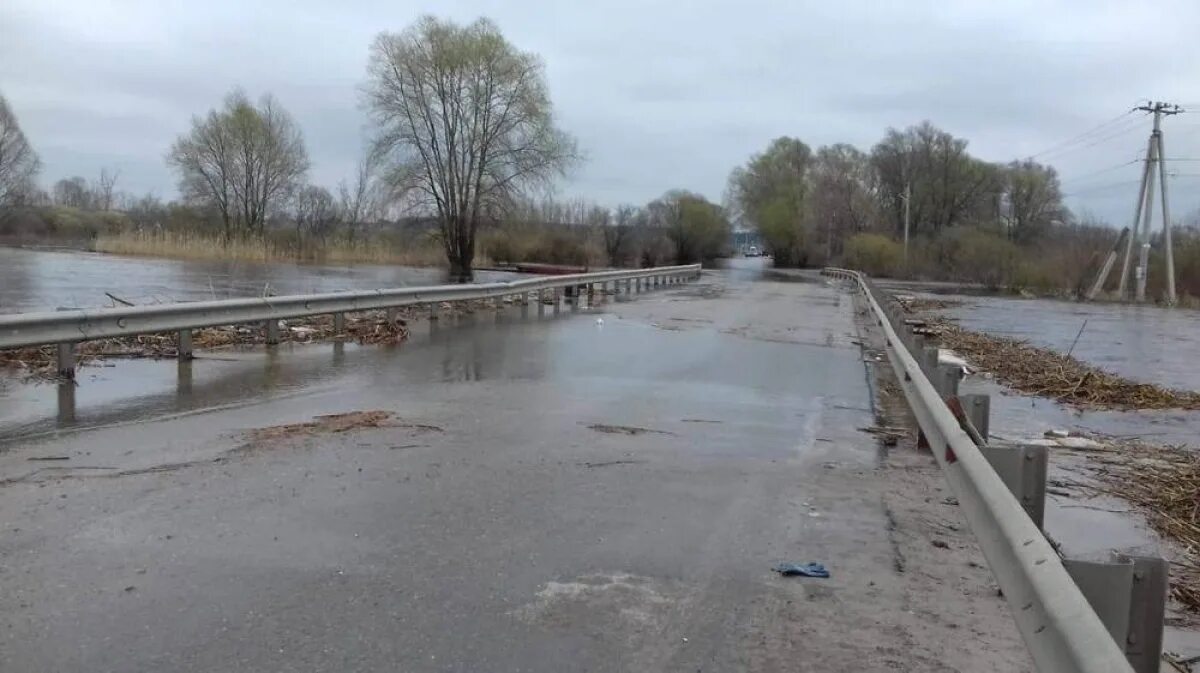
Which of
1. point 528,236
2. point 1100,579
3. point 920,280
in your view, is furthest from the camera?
point 920,280

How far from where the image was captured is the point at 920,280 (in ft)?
254

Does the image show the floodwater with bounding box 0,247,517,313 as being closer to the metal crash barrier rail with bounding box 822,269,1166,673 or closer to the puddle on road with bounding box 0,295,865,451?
the puddle on road with bounding box 0,295,865,451

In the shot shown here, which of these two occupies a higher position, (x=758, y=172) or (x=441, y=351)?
(x=758, y=172)

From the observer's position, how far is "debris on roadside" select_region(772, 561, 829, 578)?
5059mm

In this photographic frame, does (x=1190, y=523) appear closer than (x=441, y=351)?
Yes

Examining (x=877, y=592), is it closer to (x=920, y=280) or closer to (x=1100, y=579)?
(x=1100, y=579)

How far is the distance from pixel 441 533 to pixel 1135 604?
3615 millimetres

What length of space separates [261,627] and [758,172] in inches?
4669

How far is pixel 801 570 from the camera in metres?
5.08

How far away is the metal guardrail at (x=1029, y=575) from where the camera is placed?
2574mm

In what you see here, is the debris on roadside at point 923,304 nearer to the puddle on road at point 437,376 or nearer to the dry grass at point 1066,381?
the dry grass at point 1066,381

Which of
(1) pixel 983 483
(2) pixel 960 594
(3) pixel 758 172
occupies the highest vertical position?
(3) pixel 758 172

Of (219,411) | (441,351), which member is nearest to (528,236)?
(441,351)

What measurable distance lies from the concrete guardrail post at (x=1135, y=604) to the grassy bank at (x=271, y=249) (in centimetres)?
Answer: 5067
